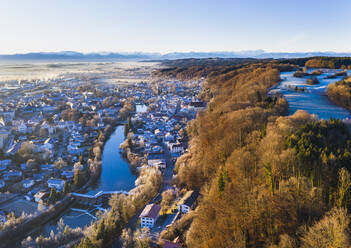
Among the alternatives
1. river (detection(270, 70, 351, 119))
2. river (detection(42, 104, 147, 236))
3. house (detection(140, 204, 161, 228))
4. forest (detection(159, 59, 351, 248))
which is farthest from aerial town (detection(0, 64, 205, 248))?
river (detection(270, 70, 351, 119))

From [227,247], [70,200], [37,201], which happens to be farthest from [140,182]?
[227,247]

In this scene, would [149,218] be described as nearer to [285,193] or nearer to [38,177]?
[285,193]

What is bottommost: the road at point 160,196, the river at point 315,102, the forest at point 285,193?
the road at point 160,196

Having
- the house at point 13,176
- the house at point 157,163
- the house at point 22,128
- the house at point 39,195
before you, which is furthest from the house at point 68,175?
the house at point 22,128

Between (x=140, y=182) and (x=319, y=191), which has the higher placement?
(x=319, y=191)

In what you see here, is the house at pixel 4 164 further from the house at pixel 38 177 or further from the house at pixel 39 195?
the house at pixel 39 195

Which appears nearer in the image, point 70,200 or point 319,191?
point 319,191

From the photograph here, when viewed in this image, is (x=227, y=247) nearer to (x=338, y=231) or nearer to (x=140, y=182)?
(x=338, y=231)

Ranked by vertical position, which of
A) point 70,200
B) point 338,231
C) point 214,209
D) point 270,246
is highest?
point 338,231
